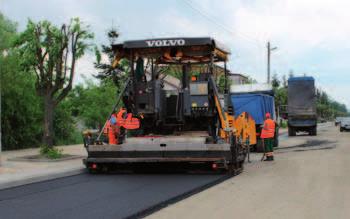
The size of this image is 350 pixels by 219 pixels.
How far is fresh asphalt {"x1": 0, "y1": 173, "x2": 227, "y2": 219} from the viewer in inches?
331

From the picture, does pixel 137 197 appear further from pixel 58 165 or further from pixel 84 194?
pixel 58 165

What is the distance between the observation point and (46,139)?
1867 centimetres

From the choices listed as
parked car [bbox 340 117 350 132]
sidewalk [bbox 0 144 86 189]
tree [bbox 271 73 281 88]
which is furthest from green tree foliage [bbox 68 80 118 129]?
tree [bbox 271 73 281 88]

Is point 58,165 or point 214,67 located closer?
point 214,67

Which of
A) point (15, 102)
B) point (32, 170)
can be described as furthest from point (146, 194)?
point (15, 102)

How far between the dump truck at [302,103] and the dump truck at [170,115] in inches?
1011

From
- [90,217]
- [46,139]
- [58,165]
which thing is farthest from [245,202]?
[46,139]

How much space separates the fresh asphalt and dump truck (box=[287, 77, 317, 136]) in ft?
89.0

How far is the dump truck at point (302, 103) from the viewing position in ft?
128

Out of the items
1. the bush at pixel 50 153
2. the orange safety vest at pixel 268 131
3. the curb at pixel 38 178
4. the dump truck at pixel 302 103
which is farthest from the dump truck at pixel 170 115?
the dump truck at pixel 302 103

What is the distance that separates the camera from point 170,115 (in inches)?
552

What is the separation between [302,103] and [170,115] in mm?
26502

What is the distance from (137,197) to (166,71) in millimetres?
5243

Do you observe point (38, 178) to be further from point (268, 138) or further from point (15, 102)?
point (15, 102)
